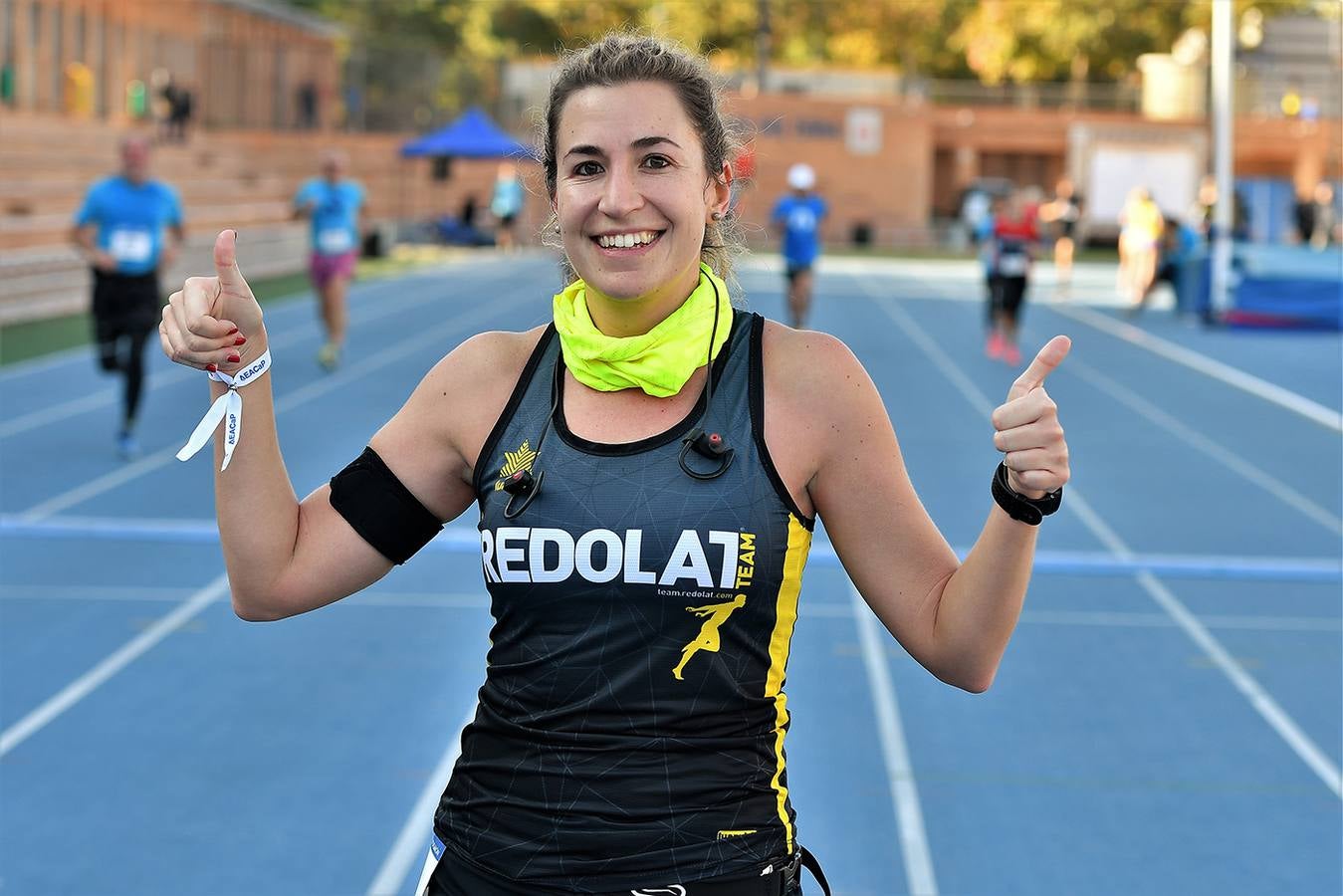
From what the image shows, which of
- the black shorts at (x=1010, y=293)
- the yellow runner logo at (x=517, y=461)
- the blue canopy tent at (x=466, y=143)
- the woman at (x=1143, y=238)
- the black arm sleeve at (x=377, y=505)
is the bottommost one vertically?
the black arm sleeve at (x=377, y=505)

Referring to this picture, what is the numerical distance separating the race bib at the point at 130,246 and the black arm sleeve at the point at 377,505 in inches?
371

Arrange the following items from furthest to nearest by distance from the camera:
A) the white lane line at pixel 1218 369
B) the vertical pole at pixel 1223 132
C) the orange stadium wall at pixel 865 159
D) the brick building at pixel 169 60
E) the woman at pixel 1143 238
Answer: the orange stadium wall at pixel 865 159 → the brick building at pixel 169 60 → the woman at pixel 1143 238 → the vertical pole at pixel 1223 132 → the white lane line at pixel 1218 369

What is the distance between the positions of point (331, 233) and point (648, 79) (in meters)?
14.2

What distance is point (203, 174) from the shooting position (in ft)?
109

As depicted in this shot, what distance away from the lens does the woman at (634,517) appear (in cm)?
211

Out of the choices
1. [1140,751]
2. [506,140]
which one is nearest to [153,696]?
[1140,751]

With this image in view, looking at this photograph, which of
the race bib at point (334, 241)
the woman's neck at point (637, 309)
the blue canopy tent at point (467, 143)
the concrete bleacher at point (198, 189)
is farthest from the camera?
the blue canopy tent at point (467, 143)

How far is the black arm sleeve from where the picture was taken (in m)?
2.36

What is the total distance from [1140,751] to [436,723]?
2.40 meters

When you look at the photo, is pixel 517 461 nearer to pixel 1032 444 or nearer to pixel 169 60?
pixel 1032 444

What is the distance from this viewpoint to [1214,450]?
41.5 feet

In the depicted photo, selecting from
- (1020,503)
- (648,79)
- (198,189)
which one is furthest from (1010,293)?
(198,189)

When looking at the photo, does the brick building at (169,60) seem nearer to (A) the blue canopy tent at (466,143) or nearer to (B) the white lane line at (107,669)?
(A) the blue canopy tent at (466,143)

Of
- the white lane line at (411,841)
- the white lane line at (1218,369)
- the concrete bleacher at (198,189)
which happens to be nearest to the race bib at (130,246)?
the white lane line at (411,841)
